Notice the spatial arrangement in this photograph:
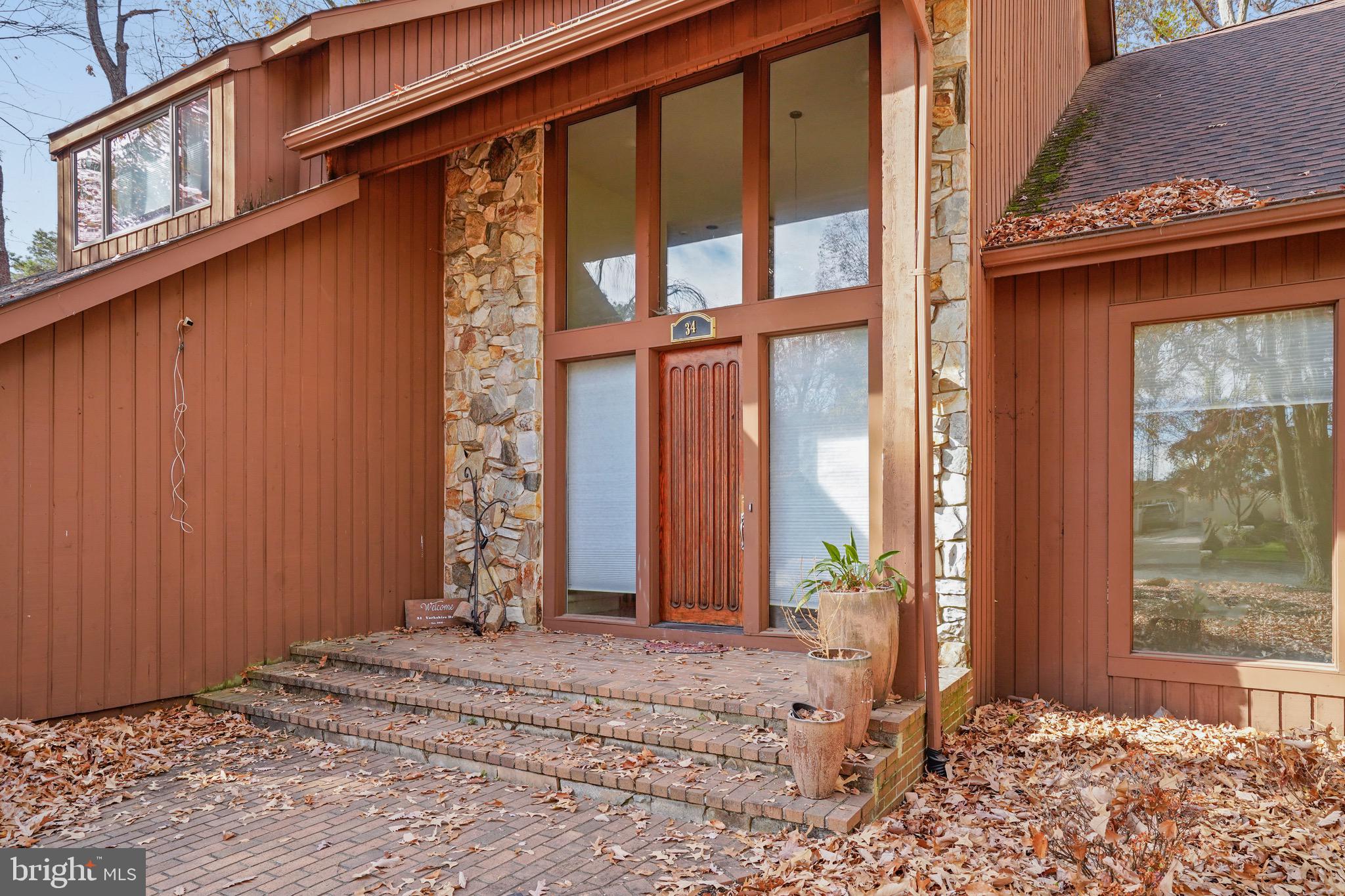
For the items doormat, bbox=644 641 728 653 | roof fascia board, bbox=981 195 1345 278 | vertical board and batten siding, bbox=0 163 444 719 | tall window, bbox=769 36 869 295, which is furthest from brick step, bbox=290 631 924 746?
roof fascia board, bbox=981 195 1345 278

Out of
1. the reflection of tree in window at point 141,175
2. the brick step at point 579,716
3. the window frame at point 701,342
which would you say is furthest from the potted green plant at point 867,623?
the reflection of tree in window at point 141,175

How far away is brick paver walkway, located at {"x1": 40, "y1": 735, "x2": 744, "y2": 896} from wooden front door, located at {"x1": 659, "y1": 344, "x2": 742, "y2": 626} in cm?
229

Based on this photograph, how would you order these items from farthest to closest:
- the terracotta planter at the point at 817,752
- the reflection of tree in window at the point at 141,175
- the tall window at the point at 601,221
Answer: the reflection of tree in window at the point at 141,175, the tall window at the point at 601,221, the terracotta planter at the point at 817,752

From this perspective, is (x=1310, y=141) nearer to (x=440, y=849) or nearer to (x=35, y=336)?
(x=440, y=849)

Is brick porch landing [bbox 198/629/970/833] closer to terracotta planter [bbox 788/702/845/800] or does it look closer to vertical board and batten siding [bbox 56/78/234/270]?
terracotta planter [bbox 788/702/845/800]

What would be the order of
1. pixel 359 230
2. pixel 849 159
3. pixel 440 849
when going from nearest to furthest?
pixel 440 849, pixel 849 159, pixel 359 230

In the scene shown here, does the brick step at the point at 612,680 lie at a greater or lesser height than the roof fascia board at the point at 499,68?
lesser

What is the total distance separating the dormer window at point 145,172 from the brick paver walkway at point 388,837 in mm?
5035

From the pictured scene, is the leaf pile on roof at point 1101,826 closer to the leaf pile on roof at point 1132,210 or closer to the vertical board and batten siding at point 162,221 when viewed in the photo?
the leaf pile on roof at point 1132,210

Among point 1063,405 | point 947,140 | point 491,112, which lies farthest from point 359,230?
point 1063,405

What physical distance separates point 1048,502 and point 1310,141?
9.07ft

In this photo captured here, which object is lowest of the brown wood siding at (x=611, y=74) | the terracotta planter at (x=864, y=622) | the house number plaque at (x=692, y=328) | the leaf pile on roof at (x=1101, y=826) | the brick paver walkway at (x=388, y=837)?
the brick paver walkway at (x=388, y=837)

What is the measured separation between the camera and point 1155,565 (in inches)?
196

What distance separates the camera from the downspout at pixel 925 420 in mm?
4125
